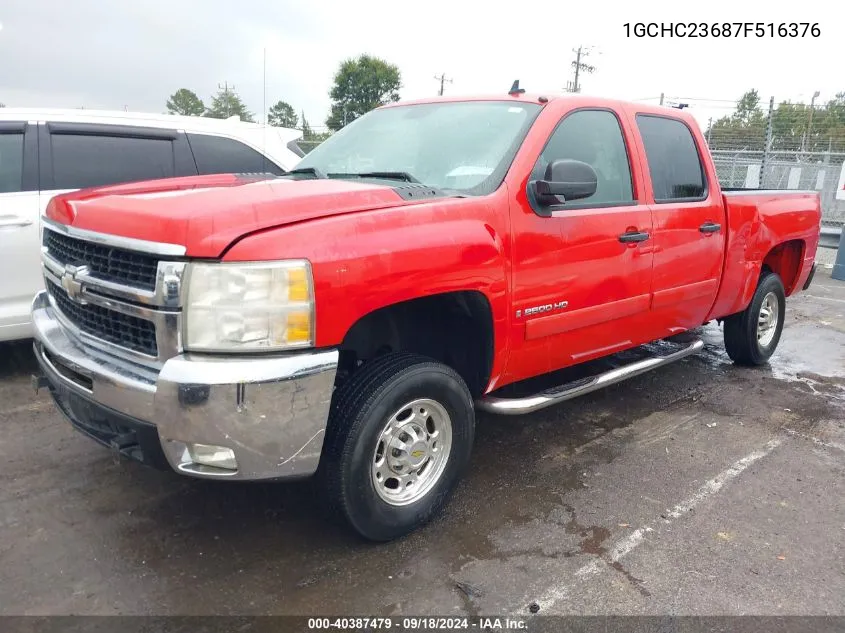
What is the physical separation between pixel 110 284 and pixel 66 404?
27.3 inches

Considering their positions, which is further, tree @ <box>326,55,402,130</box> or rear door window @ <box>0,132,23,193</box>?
tree @ <box>326,55,402,130</box>

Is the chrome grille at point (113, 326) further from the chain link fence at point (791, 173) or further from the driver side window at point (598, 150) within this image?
the chain link fence at point (791, 173)

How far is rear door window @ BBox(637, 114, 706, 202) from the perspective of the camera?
13.9 feet

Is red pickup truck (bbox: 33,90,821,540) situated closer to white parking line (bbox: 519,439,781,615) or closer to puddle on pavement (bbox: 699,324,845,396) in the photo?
white parking line (bbox: 519,439,781,615)

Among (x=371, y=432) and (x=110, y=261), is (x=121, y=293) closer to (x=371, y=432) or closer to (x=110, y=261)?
(x=110, y=261)

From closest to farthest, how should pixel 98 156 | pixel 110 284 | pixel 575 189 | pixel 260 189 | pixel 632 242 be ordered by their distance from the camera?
pixel 110 284 → pixel 260 189 → pixel 575 189 → pixel 632 242 → pixel 98 156

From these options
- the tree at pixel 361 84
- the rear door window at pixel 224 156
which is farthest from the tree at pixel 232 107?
the tree at pixel 361 84

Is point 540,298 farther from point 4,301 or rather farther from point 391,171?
point 4,301

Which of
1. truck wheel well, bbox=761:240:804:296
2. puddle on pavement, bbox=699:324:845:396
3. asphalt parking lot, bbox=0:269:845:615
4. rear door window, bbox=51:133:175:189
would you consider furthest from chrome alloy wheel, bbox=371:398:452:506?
truck wheel well, bbox=761:240:804:296

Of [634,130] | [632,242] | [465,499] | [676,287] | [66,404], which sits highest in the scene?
[634,130]

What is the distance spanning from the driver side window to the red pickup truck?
0.02m

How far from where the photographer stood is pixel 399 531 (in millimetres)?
2975

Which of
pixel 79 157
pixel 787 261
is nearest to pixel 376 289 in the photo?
pixel 79 157

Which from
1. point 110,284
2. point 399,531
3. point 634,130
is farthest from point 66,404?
point 634,130
